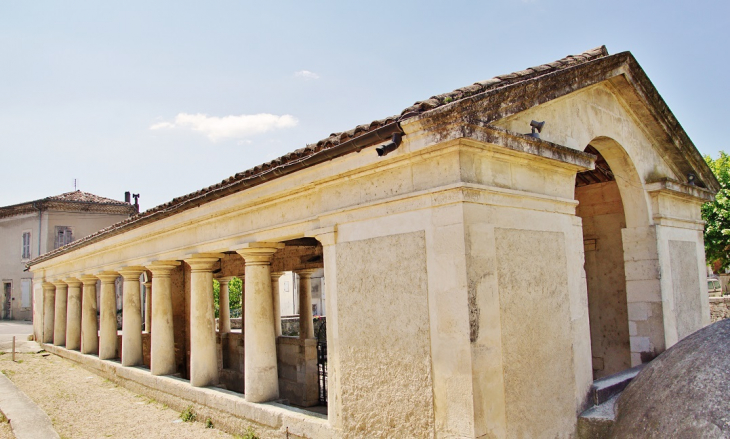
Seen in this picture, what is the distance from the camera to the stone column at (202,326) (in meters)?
9.27

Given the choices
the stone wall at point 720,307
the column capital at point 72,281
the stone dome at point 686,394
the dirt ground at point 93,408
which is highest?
the column capital at point 72,281

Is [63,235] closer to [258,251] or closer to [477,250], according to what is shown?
[258,251]

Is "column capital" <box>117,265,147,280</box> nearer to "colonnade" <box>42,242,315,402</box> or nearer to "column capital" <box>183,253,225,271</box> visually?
"colonnade" <box>42,242,315,402</box>

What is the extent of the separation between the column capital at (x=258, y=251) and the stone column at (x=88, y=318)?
9640mm

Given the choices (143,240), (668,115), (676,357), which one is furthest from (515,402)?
(143,240)

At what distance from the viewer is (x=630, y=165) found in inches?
291

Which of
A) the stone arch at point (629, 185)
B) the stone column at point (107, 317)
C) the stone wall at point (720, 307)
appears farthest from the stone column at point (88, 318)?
the stone wall at point (720, 307)

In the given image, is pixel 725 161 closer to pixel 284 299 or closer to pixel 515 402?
pixel 515 402

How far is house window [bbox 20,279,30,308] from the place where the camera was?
105ft

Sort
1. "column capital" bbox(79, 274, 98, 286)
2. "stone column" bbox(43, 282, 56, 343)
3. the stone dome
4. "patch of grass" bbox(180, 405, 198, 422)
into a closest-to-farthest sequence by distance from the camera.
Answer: the stone dome < "patch of grass" bbox(180, 405, 198, 422) < "column capital" bbox(79, 274, 98, 286) < "stone column" bbox(43, 282, 56, 343)

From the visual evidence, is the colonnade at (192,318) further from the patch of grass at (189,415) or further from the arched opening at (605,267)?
the arched opening at (605,267)

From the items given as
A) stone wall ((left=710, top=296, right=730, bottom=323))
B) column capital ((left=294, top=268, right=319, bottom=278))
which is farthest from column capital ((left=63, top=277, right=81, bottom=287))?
stone wall ((left=710, top=296, right=730, bottom=323))

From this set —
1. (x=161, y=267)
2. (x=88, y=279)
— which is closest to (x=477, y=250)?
(x=161, y=267)

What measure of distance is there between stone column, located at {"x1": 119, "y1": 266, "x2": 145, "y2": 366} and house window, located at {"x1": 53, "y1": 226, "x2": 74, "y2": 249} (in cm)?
2255
